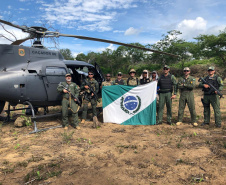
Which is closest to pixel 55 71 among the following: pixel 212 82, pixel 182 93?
pixel 182 93

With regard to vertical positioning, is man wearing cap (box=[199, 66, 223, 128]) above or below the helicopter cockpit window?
below

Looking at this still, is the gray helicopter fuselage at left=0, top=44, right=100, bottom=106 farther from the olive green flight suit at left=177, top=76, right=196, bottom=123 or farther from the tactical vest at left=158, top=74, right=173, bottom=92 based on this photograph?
the olive green flight suit at left=177, top=76, right=196, bottom=123

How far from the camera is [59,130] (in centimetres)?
643

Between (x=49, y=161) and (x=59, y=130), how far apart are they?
7.74ft

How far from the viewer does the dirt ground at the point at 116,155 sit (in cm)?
341

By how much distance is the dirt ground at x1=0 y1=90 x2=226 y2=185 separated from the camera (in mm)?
3408

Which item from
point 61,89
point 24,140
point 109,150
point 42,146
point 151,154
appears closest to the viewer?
point 151,154

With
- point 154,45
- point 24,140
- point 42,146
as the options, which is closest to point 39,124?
point 24,140

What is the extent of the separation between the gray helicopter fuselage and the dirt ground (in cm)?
114

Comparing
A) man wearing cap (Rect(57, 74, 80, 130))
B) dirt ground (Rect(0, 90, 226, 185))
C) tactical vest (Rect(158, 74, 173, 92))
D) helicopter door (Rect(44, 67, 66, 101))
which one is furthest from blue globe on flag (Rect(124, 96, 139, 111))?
helicopter door (Rect(44, 67, 66, 101))

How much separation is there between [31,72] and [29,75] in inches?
6.5

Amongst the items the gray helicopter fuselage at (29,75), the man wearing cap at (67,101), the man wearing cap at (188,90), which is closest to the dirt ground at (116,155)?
the man wearing cap at (67,101)

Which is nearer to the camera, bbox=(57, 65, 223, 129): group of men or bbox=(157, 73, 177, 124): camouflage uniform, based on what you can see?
bbox=(57, 65, 223, 129): group of men

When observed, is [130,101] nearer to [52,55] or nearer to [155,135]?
[155,135]
